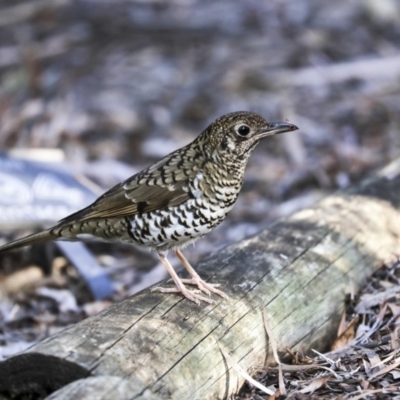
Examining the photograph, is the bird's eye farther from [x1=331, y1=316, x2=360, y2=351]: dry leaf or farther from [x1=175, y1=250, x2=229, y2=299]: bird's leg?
[x1=331, y1=316, x2=360, y2=351]: dry leaf

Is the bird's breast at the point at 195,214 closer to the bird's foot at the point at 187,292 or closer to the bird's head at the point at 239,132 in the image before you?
the bird's head at the point at 239,132

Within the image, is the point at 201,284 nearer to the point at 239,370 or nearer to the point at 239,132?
the point at 239,370

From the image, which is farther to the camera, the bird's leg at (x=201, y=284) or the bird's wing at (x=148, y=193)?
the bird's wing at (x=148, y=193)

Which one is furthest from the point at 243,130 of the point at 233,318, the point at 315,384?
the point at 315,384

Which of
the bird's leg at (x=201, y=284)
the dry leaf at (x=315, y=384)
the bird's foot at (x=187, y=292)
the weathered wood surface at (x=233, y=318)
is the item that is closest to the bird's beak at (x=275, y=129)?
the weathered wood surface at (x=233, y=318)

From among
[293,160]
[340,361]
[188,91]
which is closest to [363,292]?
[340,361]

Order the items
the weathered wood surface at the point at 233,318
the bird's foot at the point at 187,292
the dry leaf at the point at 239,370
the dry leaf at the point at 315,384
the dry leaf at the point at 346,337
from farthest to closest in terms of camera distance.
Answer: the dry leaf at the point at 346,337 < the bird's foot at the point at 187,292 < the dry leaf at the point at 239,370 < the dry leaf at the point at 315,384 < the weathered wood surface at the point at 233,318
